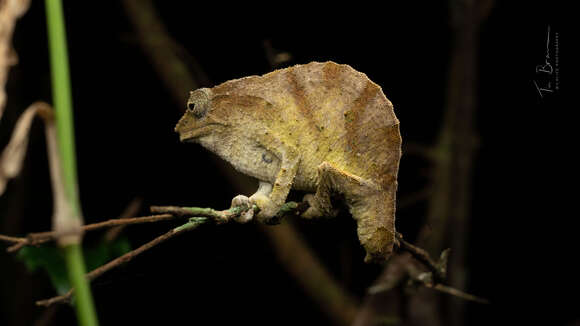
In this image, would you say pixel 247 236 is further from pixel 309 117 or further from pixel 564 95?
pixel 309 117

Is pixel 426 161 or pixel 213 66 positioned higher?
pixel 213 66

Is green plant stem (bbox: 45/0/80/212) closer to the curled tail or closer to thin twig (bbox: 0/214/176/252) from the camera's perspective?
thin twig (bbox: 0/214/176/252)

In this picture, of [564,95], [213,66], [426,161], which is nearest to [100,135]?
[213,66]

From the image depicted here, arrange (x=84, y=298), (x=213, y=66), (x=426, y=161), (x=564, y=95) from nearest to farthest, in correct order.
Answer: (x=84, y=298), (x=564, y=95), (x=213, y=66), (x=426, y=161)

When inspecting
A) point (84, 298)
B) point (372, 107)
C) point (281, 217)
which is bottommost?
point (84, 298)

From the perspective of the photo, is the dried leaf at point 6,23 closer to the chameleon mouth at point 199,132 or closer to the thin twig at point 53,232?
the thin twig at point 53,232
